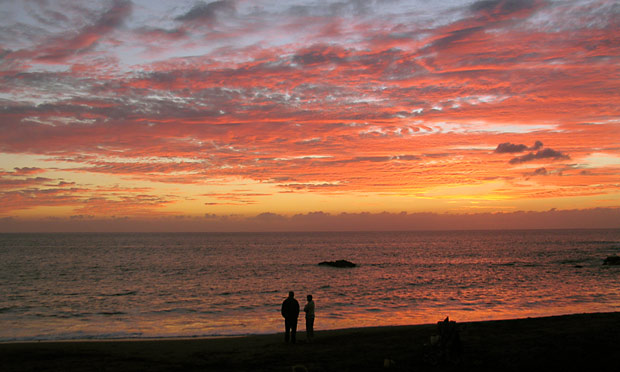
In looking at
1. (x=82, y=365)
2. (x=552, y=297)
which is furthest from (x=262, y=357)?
(x=552, y=297)

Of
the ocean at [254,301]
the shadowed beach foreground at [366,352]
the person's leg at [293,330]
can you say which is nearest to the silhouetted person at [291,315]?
the person's leg at [293,330]

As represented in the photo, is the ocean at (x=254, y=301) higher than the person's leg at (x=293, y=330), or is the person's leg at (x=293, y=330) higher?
the person's leg at (x=293, y=330)

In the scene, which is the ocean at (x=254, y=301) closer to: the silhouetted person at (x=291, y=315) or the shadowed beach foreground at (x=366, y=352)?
the shadowed beach foreground at (x=366, y=352)

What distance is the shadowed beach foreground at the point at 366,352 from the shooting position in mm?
12672

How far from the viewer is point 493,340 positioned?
50.9 feet

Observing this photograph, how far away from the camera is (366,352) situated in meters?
14.9

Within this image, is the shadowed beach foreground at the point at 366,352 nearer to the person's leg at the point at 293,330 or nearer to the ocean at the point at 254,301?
the person's leg at the point at 293,330

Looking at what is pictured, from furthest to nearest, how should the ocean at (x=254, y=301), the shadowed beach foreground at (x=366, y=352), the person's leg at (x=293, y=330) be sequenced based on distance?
the ocean at (x=254, y=301)
the person's leg at (x=293, y=330)
the shadowed beach foreground at (x=366, y=352)

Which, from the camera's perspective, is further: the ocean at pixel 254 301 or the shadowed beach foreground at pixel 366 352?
the ocean at pixel 254 301

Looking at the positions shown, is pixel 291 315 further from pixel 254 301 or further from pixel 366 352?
pixel 254 301

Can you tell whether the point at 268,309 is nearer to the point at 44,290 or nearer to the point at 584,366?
the point at 584,366

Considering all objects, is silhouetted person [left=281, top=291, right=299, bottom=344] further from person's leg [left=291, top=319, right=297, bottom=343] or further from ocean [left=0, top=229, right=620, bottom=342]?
ocean [left=0, top=229, right=620, bottom=342]

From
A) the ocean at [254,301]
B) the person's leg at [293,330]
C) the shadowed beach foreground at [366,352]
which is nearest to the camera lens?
the shadowed beach foreground at [366,352]

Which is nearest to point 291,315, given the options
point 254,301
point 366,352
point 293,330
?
point 293,330
